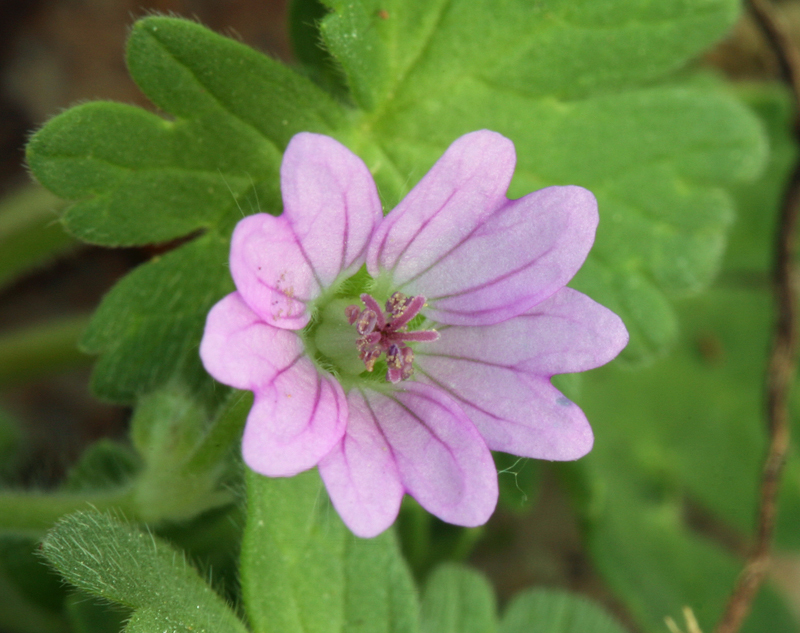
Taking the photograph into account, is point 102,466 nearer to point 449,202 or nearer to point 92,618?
point 92,618

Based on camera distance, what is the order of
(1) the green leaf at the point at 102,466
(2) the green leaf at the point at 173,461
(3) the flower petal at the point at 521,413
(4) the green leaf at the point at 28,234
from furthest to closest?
1. (4) the green leaf at the point at 28,234
2. (1) the green leaf at the point at 102,466
3. (2) the green leaf at the point at 173,461
4. (3) the flower petal at the point at 521,413

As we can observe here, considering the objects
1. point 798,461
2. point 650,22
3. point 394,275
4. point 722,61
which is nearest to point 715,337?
point 798,461

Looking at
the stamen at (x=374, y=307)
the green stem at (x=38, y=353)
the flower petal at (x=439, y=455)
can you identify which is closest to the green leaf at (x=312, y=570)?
the flower petal at (x=439, y=455)

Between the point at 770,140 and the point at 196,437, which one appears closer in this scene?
the point at 196,437

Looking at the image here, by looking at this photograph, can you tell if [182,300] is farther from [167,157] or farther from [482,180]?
[482,180]

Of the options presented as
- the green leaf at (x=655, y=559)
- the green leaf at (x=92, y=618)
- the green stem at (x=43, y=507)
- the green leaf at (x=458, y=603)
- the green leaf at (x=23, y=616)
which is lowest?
the green leaf at (x=655, y=559)

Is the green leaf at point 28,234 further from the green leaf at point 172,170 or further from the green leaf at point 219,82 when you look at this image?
the green leaf at point 219,82

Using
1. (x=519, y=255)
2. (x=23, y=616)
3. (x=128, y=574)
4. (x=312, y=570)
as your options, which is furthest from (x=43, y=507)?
(x=519, y=255)

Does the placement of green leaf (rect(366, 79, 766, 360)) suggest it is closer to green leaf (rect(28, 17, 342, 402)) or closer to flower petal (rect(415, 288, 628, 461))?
green leaf (rect(28, 17, 342, 402))
